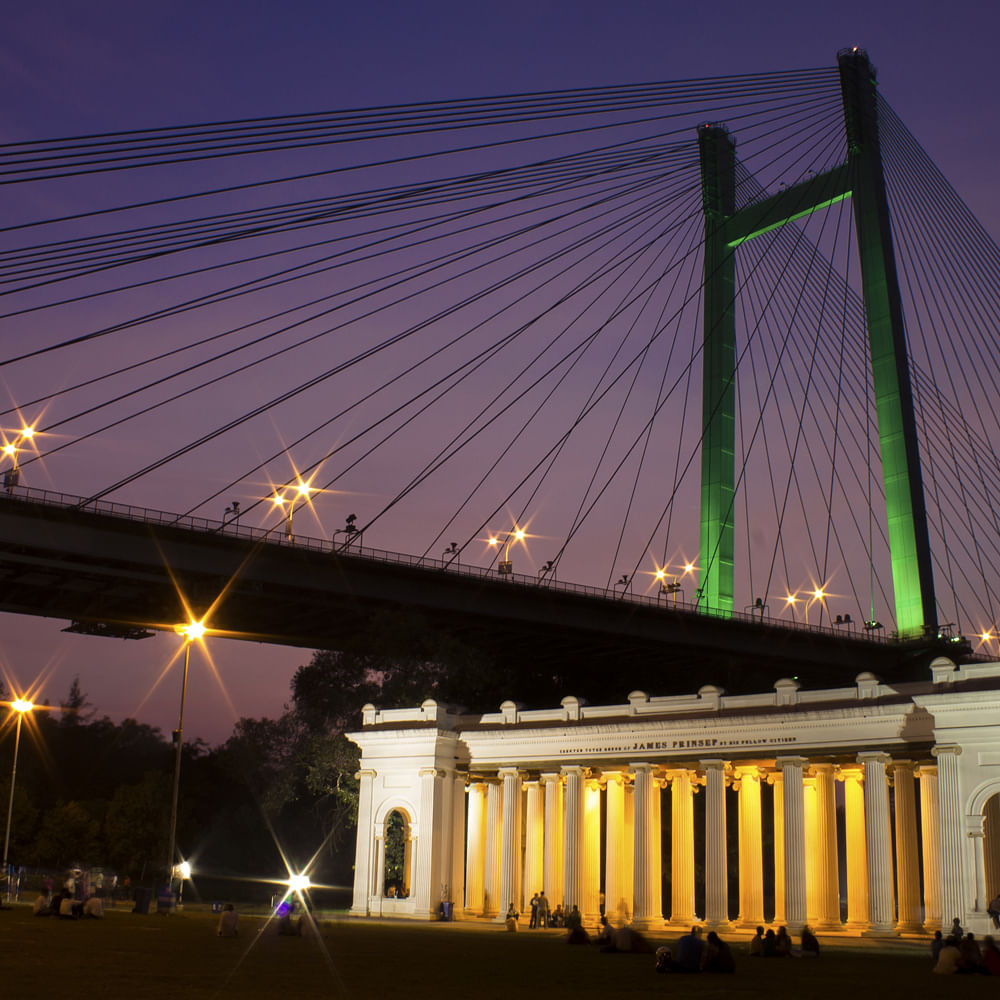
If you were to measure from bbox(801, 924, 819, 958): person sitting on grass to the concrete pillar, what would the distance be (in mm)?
17007

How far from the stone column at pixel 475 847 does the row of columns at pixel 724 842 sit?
0.05 metres

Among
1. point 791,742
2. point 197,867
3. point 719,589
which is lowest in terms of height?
point 197,867

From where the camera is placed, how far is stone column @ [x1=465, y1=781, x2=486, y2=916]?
5762 centimetres

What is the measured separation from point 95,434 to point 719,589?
42.0m

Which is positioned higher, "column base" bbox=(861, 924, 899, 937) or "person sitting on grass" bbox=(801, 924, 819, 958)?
"person sitting on grass" bbox=(801, 924, 819, 958)

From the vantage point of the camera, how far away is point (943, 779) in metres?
43.6

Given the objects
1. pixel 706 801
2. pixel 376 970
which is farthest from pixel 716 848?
pixel 376 970

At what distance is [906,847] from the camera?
5025 cm

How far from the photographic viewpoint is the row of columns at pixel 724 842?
46.6 m

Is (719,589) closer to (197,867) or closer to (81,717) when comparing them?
(197,867)

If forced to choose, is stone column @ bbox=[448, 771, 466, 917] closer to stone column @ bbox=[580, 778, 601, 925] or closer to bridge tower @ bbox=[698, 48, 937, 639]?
stone column @ bbox=[580, 778, 601, 925]

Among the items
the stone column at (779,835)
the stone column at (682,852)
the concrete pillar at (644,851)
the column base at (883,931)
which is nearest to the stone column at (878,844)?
the column base at (883,931)

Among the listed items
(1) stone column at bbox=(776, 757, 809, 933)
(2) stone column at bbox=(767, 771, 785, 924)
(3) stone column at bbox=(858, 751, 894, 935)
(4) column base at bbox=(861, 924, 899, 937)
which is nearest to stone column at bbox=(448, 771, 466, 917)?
(2) stone column at bbox=(767, 771, 785, 924)

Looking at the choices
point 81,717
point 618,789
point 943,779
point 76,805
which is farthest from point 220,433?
point 81,717
